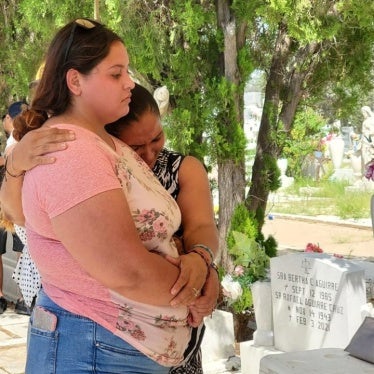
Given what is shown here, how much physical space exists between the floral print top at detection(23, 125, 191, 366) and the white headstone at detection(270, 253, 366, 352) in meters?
2.53

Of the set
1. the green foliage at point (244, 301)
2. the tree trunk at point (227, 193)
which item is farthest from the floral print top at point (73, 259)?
the tree trunk at point (227, 193)

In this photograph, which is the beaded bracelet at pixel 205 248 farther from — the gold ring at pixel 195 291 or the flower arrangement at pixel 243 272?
the flower arrangement at pixel 243 272

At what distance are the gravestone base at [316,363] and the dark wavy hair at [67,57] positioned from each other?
1.67 metres

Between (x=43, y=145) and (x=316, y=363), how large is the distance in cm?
179

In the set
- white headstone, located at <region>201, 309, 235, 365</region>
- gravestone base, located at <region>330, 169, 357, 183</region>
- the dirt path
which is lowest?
gravestone base, located at <region>330, 169, 357, 183</region>

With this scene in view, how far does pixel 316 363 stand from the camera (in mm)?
2854

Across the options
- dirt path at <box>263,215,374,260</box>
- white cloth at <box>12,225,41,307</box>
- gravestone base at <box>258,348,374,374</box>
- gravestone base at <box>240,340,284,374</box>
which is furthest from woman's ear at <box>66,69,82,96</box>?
dirt path at <box>263,215,374,260</box>

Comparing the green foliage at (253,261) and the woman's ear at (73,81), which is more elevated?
the woman's ear at (73,81)

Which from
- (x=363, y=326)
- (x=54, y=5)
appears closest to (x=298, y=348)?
(x=363, y=326)

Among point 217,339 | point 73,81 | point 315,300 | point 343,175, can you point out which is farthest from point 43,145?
point 343,175

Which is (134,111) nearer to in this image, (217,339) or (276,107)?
(217,339)

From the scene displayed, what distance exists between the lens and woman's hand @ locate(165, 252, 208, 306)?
5.04 feet

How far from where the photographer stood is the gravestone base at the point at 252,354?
4492 mm

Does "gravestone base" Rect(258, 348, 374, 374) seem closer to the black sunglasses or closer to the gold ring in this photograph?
the gold ring
